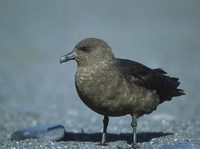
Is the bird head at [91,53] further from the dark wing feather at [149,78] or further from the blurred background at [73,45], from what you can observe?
the blurred background at [73,45]

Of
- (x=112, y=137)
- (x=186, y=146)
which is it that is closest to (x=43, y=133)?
(x=112, y=137)

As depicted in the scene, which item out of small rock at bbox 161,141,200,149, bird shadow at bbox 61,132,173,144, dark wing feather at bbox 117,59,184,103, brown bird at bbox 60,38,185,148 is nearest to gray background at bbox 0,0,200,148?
bird shadow at bbox 61,132,173,144

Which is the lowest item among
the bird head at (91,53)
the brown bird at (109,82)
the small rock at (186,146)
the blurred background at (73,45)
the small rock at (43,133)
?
the small rock at (186,146)

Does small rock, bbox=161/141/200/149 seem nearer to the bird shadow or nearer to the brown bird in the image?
the brown bird

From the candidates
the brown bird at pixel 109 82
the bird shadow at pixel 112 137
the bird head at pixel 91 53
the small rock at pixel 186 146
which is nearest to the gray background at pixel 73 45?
the bird shadow at pixel 112 137

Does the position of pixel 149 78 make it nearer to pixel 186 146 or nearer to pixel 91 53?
pixel 91 53

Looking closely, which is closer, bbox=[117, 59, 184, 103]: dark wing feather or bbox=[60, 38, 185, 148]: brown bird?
bbox=[60, 38, 185, 148]: brown bird

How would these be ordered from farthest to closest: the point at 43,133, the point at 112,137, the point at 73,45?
the point at 73,45 → the point at 112,137 → the point at 43,133
